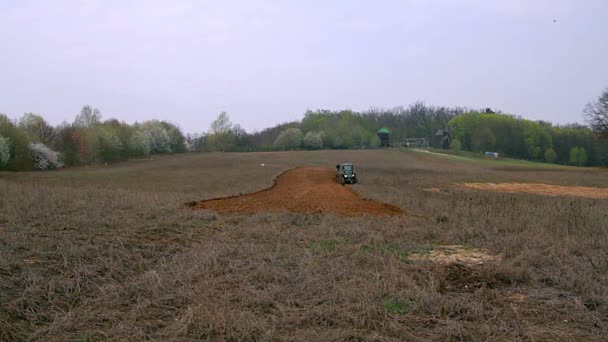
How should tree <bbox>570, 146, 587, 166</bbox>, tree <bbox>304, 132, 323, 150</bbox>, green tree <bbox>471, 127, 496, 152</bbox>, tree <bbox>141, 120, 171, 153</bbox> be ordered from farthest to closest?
green tree <bbox>471, 127, 496, 152</bbox> → tree <bbox>570, 146, 587, 166</bbox> → tree <bbox>304, 132, 323, 150</bbox> → tree <bbox>141, 120, 171, 153</bbox>

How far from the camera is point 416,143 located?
440ft

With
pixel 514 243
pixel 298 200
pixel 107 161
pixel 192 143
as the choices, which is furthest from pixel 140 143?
pixel 514 243

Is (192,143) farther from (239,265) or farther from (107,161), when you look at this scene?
(239,265)

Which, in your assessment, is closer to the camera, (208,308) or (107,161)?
(208,308)

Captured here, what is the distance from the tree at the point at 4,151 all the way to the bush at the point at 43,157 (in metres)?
4.82

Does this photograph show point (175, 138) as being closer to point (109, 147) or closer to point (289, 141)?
point (289, 141)

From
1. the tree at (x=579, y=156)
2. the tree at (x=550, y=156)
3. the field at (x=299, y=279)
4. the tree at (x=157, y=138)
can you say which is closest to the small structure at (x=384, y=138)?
the tree at (x=550, y=156)

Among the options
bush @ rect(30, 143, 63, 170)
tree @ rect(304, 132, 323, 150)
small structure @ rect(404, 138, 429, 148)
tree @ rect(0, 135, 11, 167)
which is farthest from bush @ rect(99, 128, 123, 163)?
small structure @ rect(404, 138, 429, 148)

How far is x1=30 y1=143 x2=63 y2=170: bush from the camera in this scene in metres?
63.6

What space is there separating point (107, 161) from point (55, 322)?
80.9m

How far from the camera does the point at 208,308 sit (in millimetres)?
6250

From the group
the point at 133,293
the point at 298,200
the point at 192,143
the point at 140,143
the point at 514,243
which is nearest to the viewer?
the point at 133,293

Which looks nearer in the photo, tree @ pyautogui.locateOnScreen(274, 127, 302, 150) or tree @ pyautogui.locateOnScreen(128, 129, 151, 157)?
tree @ pyautogui.locateOnScreen(128, 129, 151, 157)

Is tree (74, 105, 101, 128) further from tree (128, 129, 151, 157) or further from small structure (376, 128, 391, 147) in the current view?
small structure (376, 128, 391, 147)
